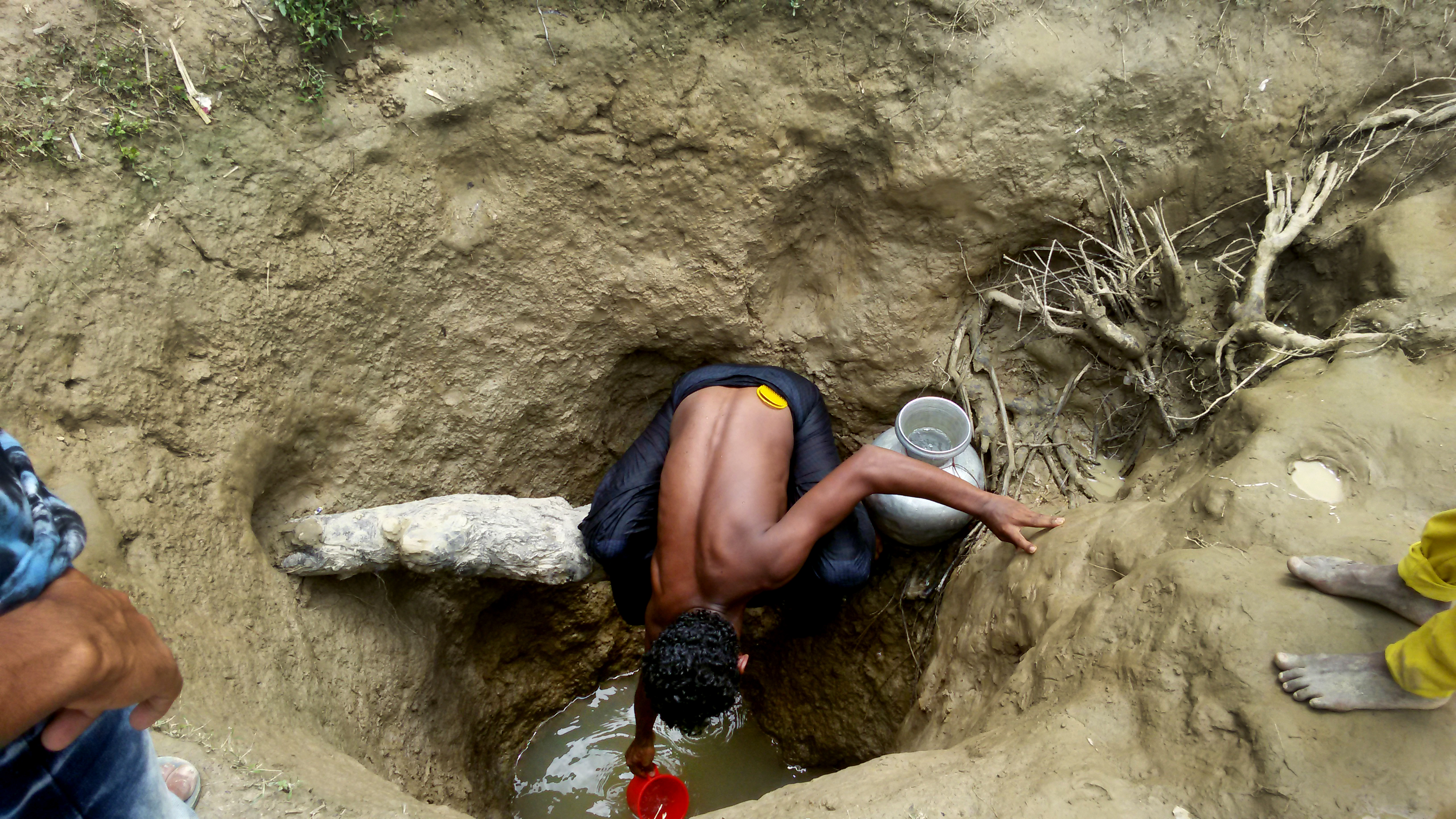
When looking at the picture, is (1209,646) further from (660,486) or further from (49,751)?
(49,751)

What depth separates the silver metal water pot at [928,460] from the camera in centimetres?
266

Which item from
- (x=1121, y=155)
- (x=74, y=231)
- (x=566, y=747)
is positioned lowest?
Result: (x=566, y=747)

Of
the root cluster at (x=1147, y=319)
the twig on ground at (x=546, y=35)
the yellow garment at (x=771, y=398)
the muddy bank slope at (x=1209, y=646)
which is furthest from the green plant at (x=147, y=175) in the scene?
the root cluster at (x=1147, y=319)

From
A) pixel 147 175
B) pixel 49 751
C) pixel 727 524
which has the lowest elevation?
pixel 727 524

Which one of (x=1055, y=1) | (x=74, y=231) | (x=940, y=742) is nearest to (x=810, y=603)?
(x=940, y=742)

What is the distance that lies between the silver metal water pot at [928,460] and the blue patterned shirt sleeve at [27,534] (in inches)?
83.1

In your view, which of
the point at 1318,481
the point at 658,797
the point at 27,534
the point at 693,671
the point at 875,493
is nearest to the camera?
the point at 27,534

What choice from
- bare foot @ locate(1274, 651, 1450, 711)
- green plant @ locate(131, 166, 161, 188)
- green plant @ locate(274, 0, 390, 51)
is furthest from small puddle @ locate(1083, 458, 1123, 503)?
green plant @ locate(131, 166, 161, 188)

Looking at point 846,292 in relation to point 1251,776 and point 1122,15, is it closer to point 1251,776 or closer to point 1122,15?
point 1122,15

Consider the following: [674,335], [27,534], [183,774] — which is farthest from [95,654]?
[674,335]

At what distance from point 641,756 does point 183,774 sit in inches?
53.6

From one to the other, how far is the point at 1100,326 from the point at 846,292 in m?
0.96

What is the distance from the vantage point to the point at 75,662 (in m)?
1.02

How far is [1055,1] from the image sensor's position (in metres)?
2.59
